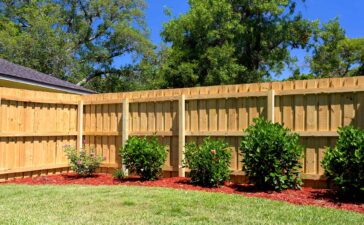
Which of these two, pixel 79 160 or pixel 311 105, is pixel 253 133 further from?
pixel 79 160

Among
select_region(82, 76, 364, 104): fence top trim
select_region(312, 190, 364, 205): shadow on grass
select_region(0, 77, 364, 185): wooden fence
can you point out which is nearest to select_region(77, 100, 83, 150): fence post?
select_region(0, 77, 364, 185): wooden fence

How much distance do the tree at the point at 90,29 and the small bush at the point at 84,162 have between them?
56.7ft

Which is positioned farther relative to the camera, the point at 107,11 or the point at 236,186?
the point at 107,11

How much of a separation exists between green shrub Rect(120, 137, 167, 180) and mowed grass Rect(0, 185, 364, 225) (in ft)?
4.04

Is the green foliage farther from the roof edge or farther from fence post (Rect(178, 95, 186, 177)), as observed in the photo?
the roof edge

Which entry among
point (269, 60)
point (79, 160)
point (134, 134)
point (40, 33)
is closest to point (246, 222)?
point (134, 134)

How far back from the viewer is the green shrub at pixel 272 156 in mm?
6793

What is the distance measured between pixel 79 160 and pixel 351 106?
19.3ft

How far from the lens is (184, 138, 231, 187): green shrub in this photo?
740 cm

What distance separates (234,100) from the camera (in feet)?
26.4

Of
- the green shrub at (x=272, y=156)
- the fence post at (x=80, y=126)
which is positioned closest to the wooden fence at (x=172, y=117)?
the fence post at (x=80, y=126)

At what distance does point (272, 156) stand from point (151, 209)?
2341 mm

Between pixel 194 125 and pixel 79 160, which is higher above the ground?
pixel 194 125

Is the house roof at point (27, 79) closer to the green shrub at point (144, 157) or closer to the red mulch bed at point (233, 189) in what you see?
the red mulch bed at point (233, 189)
